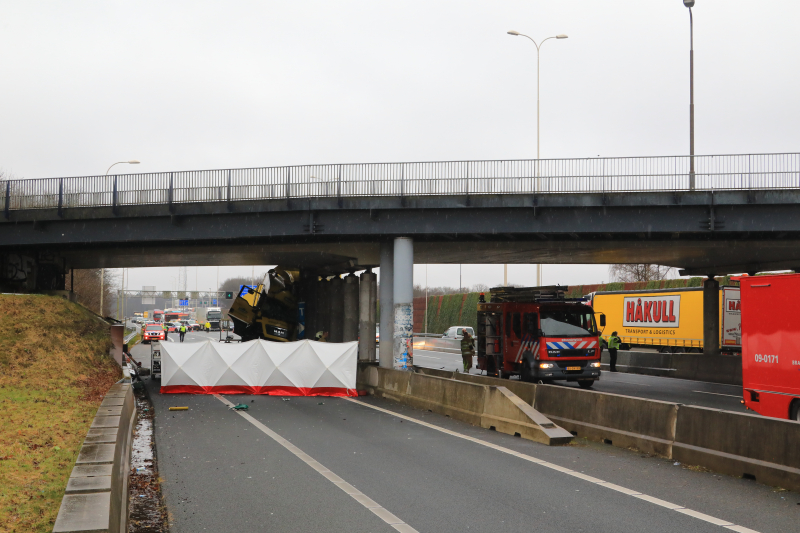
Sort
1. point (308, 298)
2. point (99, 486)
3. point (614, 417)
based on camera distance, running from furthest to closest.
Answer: point (308, 298) → point (614, 417) → point (99, 486)

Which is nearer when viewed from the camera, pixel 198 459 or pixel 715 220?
pixel 198 459

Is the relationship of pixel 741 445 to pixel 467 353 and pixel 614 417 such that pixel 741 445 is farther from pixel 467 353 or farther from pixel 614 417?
pixel 467 353

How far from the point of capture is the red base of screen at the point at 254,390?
75.8 feet

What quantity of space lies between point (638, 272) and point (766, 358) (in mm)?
66249

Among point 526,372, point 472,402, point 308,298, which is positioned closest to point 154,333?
point 308,298

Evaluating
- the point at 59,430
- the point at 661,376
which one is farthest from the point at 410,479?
the point at 661,376

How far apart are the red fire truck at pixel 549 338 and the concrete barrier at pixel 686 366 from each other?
8629mm

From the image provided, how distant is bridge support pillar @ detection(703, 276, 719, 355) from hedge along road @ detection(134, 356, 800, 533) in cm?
2183

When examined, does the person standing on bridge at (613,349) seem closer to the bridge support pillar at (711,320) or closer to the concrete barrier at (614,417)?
the bridge support pillar at (711,320)

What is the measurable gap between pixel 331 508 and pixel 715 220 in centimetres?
2041

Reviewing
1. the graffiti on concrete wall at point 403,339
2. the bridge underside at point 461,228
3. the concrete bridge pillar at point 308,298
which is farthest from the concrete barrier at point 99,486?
the concrete bridge pillar at point 308,298

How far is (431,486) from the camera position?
9727 millimetres

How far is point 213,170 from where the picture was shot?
28.8 m

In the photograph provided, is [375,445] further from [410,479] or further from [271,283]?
[271,283]
